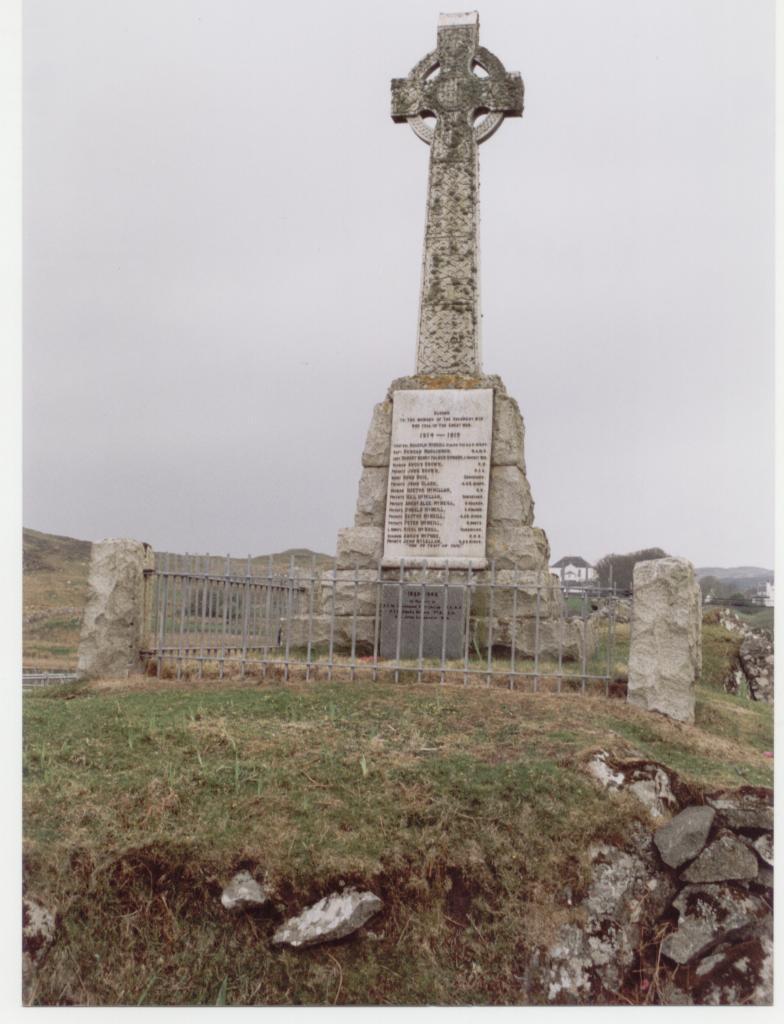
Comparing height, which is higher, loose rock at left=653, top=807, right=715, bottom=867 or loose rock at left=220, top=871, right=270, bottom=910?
loose rock at left=653, top=807, right=715, bottom=867

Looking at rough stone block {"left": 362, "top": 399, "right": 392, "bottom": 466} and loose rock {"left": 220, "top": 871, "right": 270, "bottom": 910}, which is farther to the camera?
rough stone block {"left": 362, "top": 399, "right": 392, "bottom": 466}

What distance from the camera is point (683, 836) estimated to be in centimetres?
461

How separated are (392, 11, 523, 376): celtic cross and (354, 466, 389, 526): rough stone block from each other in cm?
122

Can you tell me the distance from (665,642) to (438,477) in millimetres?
3028

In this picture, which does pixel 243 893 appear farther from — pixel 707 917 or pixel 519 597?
pixel 519 597

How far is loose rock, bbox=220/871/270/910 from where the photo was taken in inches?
168

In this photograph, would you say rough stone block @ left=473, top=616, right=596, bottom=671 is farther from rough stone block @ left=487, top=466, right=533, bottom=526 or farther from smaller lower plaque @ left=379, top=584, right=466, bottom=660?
rough stone block @ left=487, top=466, right=533, bottom=526

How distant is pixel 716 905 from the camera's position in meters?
4.35

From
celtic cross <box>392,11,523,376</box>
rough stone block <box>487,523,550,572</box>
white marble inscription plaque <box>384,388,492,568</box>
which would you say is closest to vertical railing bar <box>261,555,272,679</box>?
white marble inscription plaque <box>384,388,492,568</box>

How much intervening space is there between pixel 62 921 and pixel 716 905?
10.6ft

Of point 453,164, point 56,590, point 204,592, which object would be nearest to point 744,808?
point 204,592

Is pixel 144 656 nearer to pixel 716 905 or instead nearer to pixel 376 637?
pixel 376 637
